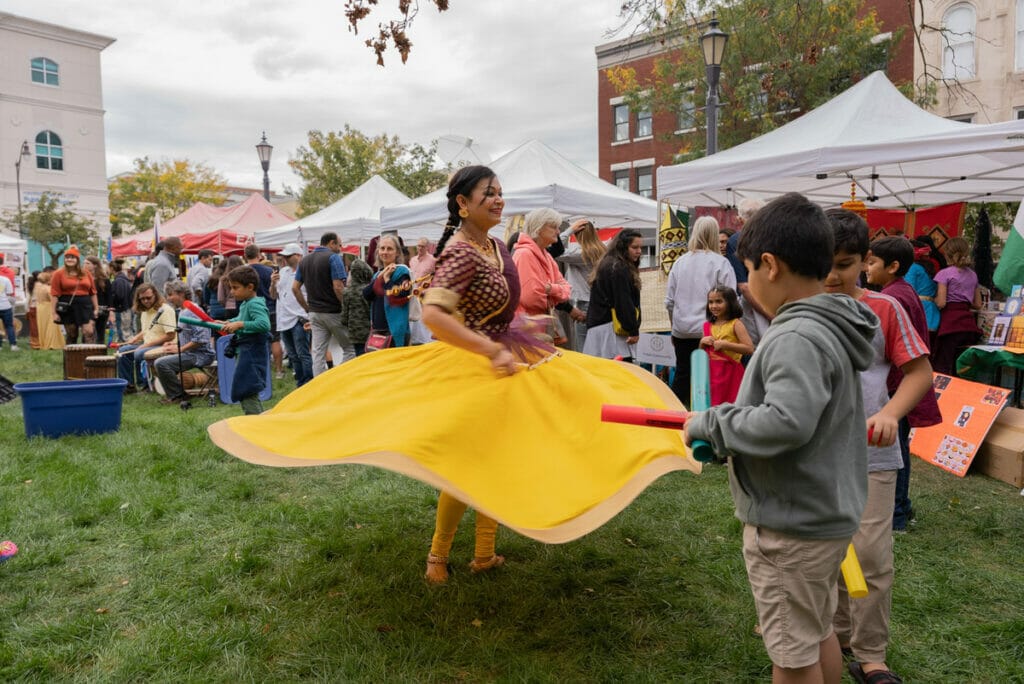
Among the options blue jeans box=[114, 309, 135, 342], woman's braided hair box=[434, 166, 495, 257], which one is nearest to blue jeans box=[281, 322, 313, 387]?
blue jeans box=[114, 309, 135, 342]

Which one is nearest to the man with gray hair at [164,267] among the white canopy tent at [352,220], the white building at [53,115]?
the white canopy tent at [352,220]

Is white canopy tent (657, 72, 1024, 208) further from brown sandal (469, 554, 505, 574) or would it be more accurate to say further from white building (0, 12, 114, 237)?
white building (0, 12, 114, 237)

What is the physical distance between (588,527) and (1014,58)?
24.0 m

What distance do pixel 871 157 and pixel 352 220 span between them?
11.0 metres

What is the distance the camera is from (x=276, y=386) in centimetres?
1081

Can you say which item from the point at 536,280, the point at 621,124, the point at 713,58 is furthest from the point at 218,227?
the point at 621,124

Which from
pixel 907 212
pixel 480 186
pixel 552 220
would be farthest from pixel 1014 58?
pixel 480 186

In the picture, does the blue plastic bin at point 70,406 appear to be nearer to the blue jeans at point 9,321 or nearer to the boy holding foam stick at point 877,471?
the boy holding foam stick at point 877,471

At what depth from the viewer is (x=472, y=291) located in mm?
3436

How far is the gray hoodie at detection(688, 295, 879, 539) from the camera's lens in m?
1.91

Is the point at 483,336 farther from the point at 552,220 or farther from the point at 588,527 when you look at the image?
the point at 552,220

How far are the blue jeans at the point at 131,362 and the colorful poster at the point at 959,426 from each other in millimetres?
9415

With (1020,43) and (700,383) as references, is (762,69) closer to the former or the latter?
(1020,43)

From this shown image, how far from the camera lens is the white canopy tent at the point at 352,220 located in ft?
51.9
